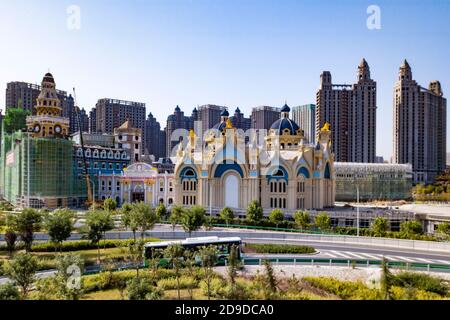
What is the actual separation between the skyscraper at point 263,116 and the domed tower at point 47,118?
222 ft

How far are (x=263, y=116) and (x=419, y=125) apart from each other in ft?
142

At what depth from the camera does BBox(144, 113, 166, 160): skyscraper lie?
132538 millimetres

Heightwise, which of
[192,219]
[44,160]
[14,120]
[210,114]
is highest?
[210,114]

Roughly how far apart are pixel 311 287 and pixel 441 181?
9142 centimetres

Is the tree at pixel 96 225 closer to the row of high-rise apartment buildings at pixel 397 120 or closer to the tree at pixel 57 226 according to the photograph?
the tree at pixel 57 226

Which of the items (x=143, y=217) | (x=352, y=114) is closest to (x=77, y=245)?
(x=143, y=217)

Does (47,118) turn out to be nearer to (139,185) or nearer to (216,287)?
(139,185)

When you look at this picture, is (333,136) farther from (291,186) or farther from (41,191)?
(41,191)

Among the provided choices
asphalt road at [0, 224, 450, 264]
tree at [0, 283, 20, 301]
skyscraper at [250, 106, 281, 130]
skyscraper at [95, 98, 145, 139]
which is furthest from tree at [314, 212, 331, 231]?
skyscraper at [95, 98, 145, 139]

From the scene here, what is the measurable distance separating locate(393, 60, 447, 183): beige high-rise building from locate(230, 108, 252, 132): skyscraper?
4320 cm

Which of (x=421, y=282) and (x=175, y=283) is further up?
(x=421, y=282)

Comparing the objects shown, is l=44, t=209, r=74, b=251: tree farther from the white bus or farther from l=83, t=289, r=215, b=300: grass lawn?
l=83, t=289, r=215, b=300: grass lawn

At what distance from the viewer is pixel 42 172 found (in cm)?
5562

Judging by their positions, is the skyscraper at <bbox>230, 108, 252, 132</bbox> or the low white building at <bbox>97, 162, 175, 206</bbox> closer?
the low white building at <bbox>97, 162, 175, 206</bbox>
